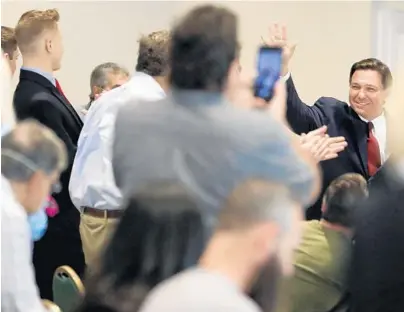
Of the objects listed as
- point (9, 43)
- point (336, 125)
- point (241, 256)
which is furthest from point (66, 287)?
point (336, 125)

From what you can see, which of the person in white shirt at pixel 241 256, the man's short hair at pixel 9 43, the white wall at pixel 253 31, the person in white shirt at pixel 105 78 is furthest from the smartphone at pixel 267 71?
the white wall at pixel 253 31

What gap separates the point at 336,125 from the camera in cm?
292

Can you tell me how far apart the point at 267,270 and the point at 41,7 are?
9.10 feet

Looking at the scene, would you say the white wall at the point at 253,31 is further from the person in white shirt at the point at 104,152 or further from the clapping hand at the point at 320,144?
the clapping hand at the point at 320,144

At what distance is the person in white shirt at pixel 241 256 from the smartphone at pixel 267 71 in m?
0.51

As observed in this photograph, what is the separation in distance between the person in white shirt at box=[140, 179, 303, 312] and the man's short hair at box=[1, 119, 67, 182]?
2.04 feet

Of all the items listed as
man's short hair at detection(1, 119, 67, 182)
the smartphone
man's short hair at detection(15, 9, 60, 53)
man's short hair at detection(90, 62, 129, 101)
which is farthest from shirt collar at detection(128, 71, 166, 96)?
man's short hair at detection(90, 62, 129, 101)

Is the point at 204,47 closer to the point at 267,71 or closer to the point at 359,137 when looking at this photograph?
the point at 267,71

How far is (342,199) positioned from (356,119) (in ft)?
3.10

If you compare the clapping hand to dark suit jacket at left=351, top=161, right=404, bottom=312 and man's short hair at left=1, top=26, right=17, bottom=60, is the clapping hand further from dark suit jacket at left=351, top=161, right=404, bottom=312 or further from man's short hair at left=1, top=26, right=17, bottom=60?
man's short hair at left=1, top=26, right=17, bottom=60

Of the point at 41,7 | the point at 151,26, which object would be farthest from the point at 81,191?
the point at 151,26

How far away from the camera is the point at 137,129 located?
51.3 inches

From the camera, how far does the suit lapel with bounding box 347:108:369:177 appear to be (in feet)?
Answer: 9.39

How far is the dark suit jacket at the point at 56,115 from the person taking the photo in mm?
2602
